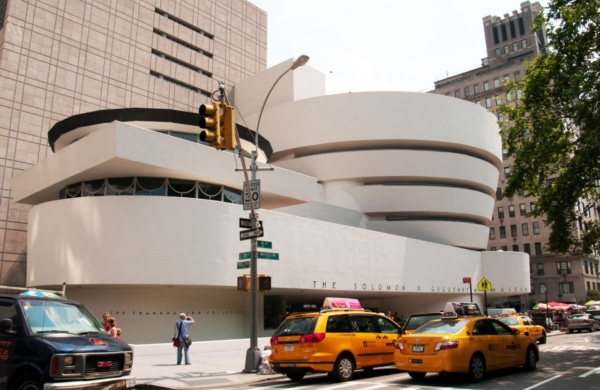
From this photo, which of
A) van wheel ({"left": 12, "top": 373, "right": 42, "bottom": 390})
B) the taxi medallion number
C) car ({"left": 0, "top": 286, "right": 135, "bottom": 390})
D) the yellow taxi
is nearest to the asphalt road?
the yellow taxi

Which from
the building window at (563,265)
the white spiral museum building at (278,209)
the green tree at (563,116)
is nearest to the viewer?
the green tree at (563,116)

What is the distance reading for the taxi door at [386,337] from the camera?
1349 centimetres

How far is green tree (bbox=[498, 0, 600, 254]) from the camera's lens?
18.5m

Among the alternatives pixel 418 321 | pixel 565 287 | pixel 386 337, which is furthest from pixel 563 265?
pixel 386 337

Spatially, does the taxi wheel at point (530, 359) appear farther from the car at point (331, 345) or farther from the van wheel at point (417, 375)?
the car at point (331, 345)

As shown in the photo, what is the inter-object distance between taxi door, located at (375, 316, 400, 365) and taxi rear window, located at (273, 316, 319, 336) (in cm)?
220

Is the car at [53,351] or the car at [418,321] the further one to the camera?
the car at [418,321]

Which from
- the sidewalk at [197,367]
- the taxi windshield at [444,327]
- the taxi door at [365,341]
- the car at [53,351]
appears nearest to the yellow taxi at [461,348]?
the taxi windshield at [444,327]

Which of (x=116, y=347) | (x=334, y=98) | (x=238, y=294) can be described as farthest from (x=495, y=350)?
(x=334, y=98)

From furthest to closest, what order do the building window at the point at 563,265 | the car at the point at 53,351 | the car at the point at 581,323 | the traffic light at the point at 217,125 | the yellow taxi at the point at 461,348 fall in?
1. the building window at the point at 563,265
2. the car at the point at 581,323
3. the traffic light at the point at 217,125
4. the yellow taxi at the point at 461,348
5. the car at the point at 53,351

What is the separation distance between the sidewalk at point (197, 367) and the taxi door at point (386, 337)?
3.01m

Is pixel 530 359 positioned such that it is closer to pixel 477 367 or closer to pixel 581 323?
pixel 477 367

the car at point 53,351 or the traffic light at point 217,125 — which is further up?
the traffic light at point 217,125

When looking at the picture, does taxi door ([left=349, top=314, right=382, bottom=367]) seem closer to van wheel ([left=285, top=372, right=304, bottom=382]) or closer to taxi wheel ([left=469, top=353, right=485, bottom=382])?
van wheel ([left=285, top=372, right=304, bottom=382])
